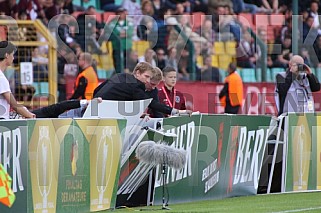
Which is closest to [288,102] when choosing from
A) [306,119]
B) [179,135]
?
[306,119]

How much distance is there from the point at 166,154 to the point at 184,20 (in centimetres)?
1257

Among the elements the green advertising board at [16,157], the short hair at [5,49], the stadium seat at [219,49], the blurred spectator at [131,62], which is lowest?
the green advertising board at [16,157]

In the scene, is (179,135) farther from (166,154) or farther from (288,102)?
(288,102)

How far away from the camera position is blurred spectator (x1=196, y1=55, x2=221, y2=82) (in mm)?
22984

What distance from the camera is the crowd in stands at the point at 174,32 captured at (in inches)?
885

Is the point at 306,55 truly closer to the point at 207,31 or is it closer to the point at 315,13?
the point at 207,31

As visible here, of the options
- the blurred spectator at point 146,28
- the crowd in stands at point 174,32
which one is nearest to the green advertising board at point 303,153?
the crowd in stands at point 174,32

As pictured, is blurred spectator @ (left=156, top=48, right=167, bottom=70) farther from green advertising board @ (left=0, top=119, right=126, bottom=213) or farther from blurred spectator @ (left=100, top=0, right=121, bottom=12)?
green advertising board @ (left=0, top=119, right=126, bottom=213)

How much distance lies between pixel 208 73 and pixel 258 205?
10910 mm

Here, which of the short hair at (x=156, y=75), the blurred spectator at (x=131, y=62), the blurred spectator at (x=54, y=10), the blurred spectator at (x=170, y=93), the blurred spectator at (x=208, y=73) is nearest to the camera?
the short hair at (x=156, y=75)

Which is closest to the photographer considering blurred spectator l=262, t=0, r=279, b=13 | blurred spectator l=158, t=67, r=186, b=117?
blurred spectator l=158, t=67, r=186, b=117

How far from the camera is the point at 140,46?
Result: 2273 cm

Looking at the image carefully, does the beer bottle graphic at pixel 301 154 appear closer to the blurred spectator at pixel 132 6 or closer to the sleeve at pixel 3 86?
the sleeve at pixel 3 86

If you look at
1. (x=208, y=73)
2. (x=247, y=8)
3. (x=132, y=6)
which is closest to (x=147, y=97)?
(x=208, y=73)
